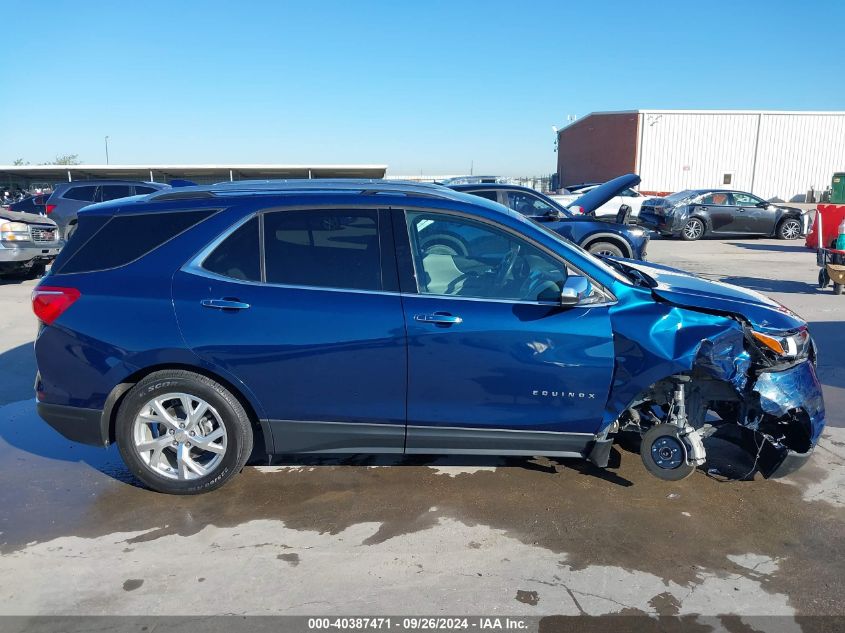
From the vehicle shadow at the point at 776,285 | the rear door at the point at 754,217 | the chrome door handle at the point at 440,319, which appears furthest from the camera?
the rear door at the point at 754,217

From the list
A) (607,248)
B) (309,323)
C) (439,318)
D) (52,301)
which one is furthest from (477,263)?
(607,248)

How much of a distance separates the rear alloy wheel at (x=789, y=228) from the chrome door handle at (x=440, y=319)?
19249mm

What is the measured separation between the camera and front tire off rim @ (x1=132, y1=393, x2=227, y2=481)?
3.64 meters

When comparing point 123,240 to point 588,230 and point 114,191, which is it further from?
point 114,191

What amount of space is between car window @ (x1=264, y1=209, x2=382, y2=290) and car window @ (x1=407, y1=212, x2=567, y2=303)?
0.86 ft

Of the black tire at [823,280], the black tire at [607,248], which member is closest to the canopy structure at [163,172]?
the black tire at [607,248]

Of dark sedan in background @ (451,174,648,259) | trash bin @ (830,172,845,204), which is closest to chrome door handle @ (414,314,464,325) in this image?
dark sedan in background @ (451,174,648,259)

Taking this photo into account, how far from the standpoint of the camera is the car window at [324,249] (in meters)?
3.59

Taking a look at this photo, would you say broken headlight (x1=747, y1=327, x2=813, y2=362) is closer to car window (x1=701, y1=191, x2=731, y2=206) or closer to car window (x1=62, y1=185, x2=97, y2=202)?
car window (x1=62, y1=185, x2=97, y2=202)

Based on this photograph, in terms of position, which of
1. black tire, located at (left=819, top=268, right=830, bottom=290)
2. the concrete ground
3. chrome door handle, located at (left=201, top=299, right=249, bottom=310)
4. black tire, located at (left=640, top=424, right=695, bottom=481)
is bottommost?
the concrete ground

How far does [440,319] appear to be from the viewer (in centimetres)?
345

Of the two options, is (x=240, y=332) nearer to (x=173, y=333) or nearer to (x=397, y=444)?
(x=173, y=333)

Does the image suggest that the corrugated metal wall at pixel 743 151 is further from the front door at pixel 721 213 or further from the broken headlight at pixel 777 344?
the broken headlight at pixel 777 344

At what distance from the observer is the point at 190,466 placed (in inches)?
147
